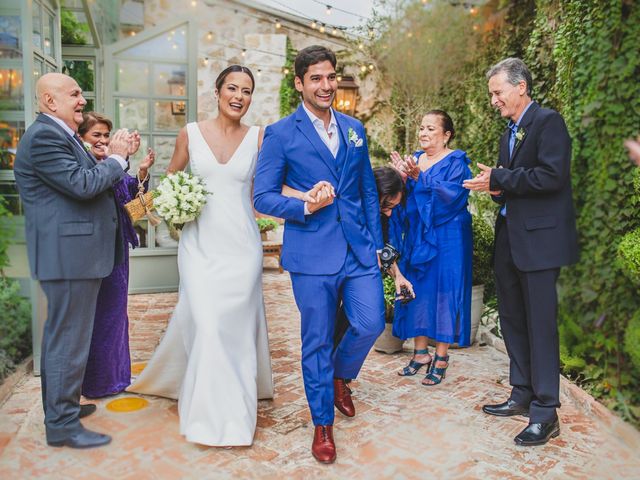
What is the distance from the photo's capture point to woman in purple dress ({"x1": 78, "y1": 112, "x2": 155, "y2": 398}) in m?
3.88

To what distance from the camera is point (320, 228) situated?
3076mm

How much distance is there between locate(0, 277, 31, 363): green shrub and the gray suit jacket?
144cm

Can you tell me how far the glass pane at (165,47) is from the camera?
6.86 meters

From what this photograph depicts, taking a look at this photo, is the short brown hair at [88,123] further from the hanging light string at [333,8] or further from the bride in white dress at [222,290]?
the hanging light string at [333,8]

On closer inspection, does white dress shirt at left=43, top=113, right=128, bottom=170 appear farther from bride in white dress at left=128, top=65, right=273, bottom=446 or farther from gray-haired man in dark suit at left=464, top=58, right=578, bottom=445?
gray-haired man in dark suit at left=464, top=58, right=578, bottom=445

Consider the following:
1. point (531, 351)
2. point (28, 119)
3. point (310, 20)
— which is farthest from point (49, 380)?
point (310, 20)

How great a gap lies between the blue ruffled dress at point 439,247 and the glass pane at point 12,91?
2.78m

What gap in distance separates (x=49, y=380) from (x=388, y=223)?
238 cm

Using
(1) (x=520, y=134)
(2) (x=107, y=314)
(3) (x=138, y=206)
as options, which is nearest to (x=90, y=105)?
(3) (x=138, y=206)

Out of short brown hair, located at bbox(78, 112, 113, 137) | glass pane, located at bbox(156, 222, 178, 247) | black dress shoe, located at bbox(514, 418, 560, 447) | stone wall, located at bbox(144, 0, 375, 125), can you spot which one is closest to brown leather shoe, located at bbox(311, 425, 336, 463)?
black dress shoe, located at bbox(514, 418, 560, 447)

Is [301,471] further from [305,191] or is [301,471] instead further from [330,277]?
[305,191]

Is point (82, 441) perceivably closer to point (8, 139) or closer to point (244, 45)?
point (8, 139)

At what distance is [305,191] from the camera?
3115 millimetres

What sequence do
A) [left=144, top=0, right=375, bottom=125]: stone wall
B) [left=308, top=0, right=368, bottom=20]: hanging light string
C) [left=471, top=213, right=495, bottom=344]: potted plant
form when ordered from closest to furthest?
[left=471, top=213, right=495, bottom=344]: potted plant < [left=308, top=0, right=368, bottom=20]: hanging light string < [left=144, top=0, right=375, bottom=125]: stone wall
